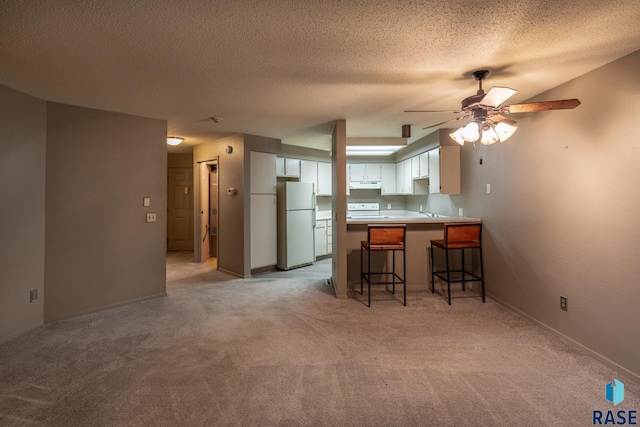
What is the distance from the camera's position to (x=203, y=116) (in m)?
3.84

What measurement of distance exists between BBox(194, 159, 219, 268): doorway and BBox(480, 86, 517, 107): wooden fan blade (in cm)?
502

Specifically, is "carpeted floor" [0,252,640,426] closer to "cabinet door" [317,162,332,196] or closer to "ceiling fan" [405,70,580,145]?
"ceiling fan" [405,70,580,145]

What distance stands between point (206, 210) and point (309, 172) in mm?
2311

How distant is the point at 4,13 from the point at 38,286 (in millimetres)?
2646

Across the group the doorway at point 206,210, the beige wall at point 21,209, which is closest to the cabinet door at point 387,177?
the doorway at point 206,210

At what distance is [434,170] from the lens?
185 inches

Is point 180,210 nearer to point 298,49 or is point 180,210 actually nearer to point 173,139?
point 173,139

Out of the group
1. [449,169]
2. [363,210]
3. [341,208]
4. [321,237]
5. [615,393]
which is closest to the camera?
[615,393]

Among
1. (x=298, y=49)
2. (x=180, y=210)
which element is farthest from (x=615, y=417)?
(x=180, y=210)

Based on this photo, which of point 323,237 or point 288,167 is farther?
point 323,237

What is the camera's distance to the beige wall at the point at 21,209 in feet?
9.09

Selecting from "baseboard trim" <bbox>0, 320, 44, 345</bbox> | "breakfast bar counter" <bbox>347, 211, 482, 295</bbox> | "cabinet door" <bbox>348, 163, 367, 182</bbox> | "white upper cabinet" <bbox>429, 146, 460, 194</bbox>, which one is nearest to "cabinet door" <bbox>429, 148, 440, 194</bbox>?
"white upper cabinet" <bbox>429, 146, 460, 194</bbox>

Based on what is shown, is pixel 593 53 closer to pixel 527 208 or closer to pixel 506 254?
pixel 527 208

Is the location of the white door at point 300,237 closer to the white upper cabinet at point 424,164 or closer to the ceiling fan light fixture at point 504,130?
the white upper cabinet at point 424,164
